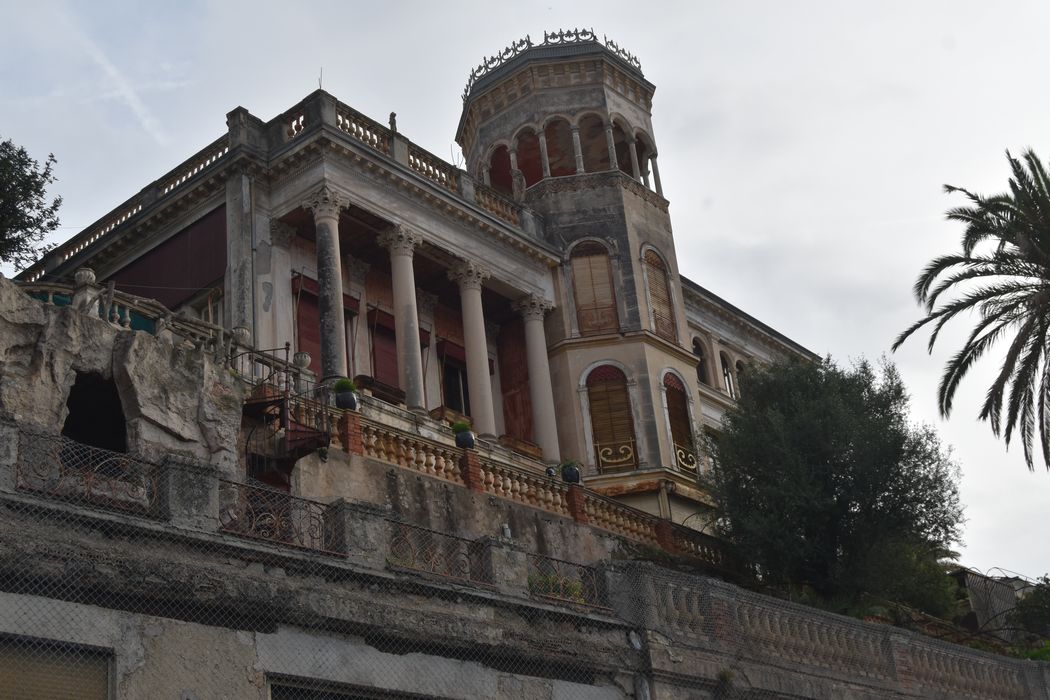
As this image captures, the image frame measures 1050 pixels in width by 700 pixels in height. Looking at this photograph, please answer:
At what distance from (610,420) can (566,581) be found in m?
15.7

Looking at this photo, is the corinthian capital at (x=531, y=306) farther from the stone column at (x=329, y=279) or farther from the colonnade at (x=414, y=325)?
the stone column at (x=329, y=279)

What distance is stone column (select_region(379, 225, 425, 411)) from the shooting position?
27.9m

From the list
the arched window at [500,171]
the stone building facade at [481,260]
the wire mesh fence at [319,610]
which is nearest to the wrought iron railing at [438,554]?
the wire mesh fence at [319,610]

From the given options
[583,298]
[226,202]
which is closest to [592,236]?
[583,298]

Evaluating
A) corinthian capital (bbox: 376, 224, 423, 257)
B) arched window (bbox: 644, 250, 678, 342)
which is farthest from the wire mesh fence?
arched window (bbox: 644, 250, 678, 342)

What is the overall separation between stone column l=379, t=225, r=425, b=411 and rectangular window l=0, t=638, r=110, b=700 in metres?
15.6

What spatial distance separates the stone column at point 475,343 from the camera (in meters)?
30.1

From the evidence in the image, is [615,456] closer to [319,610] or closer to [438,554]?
[438,554]

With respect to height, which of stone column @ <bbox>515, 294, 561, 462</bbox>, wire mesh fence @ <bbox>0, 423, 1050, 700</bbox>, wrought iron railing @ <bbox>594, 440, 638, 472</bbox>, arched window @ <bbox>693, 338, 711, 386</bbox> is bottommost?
wire mesh fence @ <bbox>0, 423, 1050, 700</bbox>

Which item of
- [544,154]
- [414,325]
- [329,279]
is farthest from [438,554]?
[544,154]

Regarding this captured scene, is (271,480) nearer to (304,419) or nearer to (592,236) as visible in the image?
(304,419)

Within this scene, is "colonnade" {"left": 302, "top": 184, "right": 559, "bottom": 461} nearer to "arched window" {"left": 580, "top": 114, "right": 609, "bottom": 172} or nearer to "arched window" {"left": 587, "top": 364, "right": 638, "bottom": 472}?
"arched window" {"left": 587, "top": 364, "right": 638, "bottom": 472}

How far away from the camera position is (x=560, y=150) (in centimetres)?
3731

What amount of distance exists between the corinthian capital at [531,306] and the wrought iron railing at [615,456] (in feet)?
11.6
